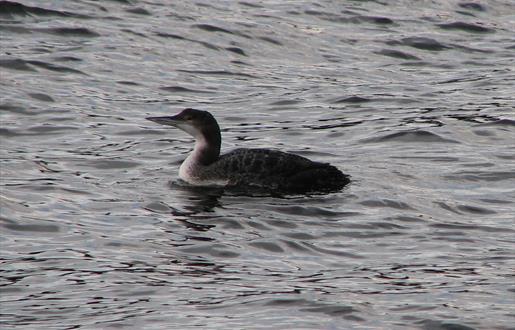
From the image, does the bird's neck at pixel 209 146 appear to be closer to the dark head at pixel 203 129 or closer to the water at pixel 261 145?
the dark head at pixel 203 129

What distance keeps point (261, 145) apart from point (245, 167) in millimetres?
2184

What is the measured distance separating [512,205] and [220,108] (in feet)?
17.9

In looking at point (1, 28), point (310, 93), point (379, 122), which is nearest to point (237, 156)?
point (379, 122)

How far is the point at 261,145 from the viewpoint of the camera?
16172 millimetres

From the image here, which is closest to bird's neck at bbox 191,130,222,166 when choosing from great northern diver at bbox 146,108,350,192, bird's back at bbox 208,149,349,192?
great northern diver at bbox 146,108,350,192

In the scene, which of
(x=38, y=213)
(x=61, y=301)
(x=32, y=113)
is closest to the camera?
(x=61, y=301)

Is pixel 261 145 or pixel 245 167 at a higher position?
pixel 245 167

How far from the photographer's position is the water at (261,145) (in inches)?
404

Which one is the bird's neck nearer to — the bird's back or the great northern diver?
the great northern diver

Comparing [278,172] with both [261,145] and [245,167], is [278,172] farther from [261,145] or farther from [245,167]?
[261,145]

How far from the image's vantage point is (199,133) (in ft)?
48.2

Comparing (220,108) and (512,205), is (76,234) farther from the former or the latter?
(220,108)

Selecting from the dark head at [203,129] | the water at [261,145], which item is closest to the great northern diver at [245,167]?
the dark head at [203,129]

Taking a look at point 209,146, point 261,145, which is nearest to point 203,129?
point 209,146
